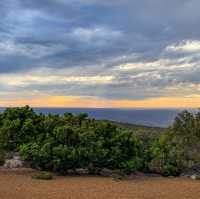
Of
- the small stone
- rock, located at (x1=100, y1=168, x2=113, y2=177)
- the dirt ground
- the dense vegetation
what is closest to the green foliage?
the dense vegetation

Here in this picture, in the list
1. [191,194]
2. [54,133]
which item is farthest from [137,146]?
[191,194]

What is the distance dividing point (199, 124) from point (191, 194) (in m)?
8.40

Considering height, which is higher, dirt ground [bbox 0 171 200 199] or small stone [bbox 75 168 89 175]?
small stone [bbox 75 168 89 175]

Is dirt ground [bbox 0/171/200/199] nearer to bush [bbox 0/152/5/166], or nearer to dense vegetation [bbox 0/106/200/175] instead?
dense vegetation [bbox 0/106/200/175]

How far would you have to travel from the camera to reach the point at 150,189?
19125mm

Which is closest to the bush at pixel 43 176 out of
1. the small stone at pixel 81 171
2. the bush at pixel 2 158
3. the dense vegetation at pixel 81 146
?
the dense vegetation at pixel 81 146

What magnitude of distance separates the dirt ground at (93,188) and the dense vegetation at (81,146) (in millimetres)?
971

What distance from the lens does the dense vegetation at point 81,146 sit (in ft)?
72.4

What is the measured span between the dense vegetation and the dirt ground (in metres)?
0.97

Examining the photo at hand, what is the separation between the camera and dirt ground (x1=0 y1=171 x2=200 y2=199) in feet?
56.4

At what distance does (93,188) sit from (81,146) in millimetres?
4134

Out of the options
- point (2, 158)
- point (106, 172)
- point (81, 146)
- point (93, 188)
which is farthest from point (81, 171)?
point (93, 188)

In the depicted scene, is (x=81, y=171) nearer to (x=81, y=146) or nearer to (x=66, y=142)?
(x=81, y=146)

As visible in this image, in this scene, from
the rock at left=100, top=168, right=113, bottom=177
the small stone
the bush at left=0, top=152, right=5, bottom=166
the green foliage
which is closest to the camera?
the green foliage
